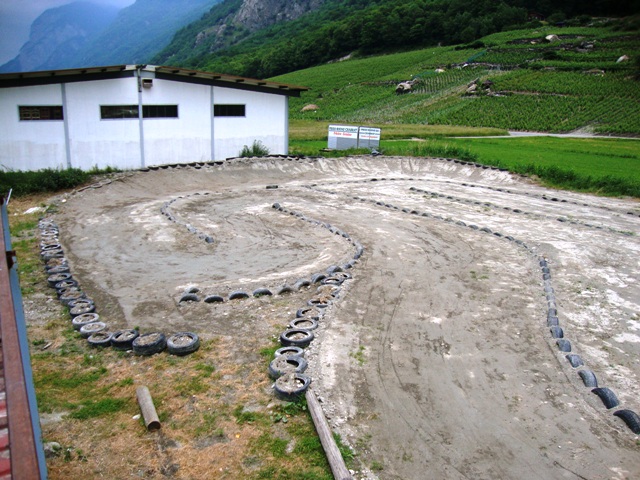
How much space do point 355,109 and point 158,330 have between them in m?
59.3

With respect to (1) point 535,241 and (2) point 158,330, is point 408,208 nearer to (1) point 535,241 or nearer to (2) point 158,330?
(1) point 535,241

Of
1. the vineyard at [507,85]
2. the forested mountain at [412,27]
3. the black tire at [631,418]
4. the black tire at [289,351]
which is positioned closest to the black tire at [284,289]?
the black tire at [289,351]

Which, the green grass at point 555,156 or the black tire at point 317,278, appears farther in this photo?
the green grass at point 555,156

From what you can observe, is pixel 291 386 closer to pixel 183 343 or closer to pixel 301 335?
pixel 301 335

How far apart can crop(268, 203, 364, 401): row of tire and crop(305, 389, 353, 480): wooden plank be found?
0.90 ft

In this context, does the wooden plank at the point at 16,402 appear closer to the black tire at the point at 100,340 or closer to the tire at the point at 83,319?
the black tire at the point at 100,340

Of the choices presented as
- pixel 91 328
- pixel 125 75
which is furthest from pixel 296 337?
pixel 125 75

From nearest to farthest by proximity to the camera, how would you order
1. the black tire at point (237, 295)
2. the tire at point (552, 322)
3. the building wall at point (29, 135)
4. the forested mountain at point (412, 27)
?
the tire at point (552, 322), the black tire at point (237, 295), the building wall at point (29, 135), the forested mountain at point (412, 27)

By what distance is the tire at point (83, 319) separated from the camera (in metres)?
Result: 8.66

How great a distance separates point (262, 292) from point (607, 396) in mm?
6077

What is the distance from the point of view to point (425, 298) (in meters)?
10.3

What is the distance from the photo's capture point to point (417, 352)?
26.2ft

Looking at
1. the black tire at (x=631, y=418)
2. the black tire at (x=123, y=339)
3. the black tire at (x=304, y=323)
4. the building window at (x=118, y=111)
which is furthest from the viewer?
the building window at (x=118, y=111)

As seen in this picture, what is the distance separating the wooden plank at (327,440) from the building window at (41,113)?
20475mm
